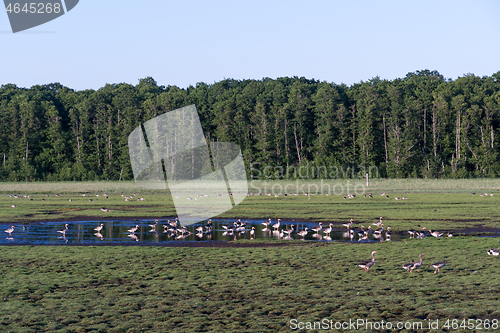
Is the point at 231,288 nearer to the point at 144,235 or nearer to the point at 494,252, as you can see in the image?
the point at 494,252

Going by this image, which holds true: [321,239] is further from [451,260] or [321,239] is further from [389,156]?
[389,156]

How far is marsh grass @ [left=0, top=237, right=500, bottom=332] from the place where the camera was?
31.9ft

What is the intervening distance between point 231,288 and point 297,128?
7811 cm

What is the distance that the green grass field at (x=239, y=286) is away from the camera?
973 cm

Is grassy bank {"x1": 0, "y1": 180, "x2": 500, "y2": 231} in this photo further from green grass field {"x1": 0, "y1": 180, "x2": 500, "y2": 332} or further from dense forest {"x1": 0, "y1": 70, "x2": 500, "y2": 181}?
dense forest {"x1": 0, "y1": 70, "x2": 500, "y2": 181}

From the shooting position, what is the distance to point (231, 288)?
40.8 ft

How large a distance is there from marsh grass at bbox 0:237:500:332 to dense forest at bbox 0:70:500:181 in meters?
61.8

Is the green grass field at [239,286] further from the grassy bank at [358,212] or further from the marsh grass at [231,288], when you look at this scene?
the grassy bank at [358,212]

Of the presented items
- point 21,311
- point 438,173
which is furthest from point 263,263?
point 438,173

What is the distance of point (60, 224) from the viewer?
29.2 meters

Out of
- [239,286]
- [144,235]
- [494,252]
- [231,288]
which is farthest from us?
[144,235]

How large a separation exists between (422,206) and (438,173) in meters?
42.9

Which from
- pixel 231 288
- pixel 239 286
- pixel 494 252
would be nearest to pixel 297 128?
pixel 494 252

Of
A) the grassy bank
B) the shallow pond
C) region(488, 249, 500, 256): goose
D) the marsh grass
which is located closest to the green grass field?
the marsh grass
